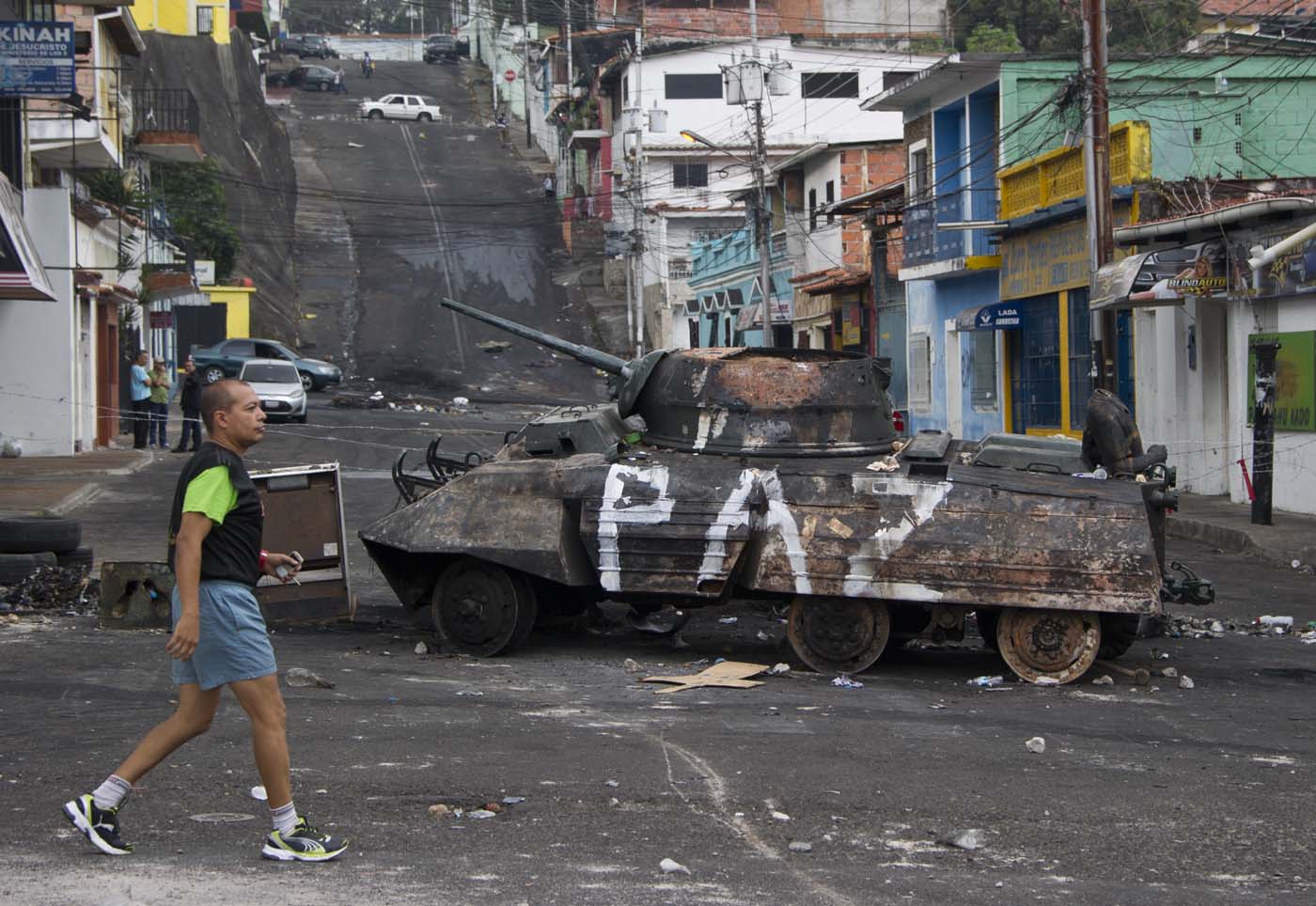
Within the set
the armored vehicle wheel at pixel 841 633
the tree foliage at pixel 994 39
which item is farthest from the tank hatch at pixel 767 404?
the tree foliage at pixel 994 39

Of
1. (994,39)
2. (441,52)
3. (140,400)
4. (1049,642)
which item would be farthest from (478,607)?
(441,52)

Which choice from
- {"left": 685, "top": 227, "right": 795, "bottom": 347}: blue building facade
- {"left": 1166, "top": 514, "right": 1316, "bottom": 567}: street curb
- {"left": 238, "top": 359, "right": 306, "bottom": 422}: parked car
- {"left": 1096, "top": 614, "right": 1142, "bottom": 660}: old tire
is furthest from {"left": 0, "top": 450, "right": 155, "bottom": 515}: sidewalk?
{"left": 685, "top": 227, "right": 795, "bottom": 347}: blue building facade

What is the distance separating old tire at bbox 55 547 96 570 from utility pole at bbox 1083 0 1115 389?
1237 centimetres

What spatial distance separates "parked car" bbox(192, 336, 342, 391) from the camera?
41.7 metres

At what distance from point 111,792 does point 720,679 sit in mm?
4665

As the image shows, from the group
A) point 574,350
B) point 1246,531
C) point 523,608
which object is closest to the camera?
point 523,608

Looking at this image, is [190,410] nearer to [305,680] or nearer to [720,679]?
[305,680]

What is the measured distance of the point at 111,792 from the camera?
5551mm

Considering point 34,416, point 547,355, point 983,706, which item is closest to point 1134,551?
point 983,706

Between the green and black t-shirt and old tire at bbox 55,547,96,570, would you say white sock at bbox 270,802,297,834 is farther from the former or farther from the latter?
old tire at bbox 55,547,96,570

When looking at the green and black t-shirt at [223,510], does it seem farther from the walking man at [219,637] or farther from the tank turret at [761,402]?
the tank turret at [761,402]

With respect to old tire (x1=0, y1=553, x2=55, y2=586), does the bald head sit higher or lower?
higher

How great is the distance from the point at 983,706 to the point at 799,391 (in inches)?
105

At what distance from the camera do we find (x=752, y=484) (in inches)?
395
